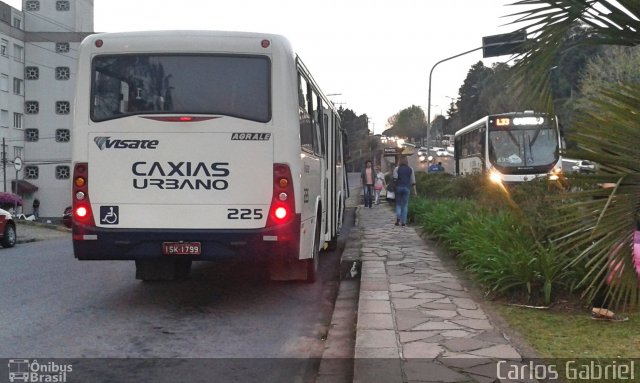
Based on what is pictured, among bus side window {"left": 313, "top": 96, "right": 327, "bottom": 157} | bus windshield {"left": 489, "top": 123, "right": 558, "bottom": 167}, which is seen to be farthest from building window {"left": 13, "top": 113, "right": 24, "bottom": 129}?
bus side window {"left": 313, "top": 96, "right": 327, "bottom": 157}

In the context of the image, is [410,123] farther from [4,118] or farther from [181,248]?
[181,248]

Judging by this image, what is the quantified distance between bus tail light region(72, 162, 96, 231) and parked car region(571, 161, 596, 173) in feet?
17.4

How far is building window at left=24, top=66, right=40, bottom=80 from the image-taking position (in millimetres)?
62188

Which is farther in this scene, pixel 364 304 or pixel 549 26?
pixel 364 304

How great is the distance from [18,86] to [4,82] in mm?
2564

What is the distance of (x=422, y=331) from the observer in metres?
6.08

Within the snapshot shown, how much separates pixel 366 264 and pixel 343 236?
6.99 metres

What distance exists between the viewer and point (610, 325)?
20.2ft

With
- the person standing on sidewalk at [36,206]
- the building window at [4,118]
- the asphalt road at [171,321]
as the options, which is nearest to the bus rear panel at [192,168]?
the asphalt road at [171,321]

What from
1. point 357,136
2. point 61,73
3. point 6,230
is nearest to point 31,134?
point 61,73

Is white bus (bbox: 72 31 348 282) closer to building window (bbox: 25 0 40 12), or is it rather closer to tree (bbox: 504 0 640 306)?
tree (bbox: 504 0 640 306)

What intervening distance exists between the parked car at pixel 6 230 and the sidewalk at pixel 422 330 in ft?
35.1

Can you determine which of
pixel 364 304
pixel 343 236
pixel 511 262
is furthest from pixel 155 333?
pixel 343 236

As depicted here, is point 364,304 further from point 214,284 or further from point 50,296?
point 50,296
